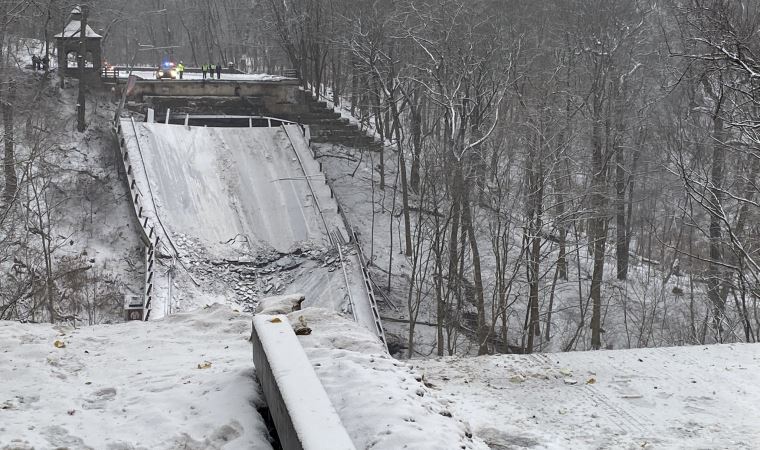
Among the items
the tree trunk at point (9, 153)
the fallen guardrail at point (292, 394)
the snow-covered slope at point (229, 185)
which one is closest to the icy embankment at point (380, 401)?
the fallen guardrail at point (292, 394)

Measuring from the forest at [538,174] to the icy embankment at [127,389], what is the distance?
912 centimetres

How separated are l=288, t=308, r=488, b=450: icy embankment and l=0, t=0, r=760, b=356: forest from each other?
10357mm

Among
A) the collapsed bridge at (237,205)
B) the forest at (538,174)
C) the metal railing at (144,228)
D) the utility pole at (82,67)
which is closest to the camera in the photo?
the forest at (538,174)

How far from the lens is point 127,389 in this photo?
7516mm

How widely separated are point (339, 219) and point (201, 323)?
17.0 metres

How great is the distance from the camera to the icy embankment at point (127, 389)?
649 cm

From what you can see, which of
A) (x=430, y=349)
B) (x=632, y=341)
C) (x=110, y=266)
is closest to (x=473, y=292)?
(x=430, y=349)

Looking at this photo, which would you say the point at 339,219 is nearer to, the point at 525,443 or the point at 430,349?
the point at 430,349

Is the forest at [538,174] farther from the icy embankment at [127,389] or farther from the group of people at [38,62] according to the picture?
the icy embankment at [127,389]

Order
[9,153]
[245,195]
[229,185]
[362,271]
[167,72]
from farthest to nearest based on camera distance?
[167,72] < [229,185] < [245,195] < [9,153] < [362,271]

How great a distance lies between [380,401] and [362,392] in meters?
0.26

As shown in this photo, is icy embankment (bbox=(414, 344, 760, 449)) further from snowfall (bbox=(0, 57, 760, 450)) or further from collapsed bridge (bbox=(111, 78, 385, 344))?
collapsed bridge (bbox=(111, 78, 385, 344))

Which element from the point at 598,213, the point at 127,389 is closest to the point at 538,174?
the point at 598,213

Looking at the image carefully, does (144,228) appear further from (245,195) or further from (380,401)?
(380,401)
